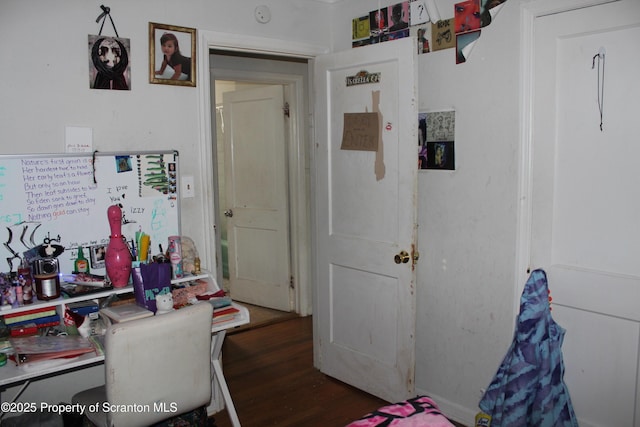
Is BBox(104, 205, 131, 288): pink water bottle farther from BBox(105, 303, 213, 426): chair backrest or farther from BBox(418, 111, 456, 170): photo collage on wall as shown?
BBox(418, 111, 456, 170): photo collage on wall

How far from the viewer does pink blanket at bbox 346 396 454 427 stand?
1629 millimetres

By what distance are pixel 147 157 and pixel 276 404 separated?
162 cm

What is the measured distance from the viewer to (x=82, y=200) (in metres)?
2.51

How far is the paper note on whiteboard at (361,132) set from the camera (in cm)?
298

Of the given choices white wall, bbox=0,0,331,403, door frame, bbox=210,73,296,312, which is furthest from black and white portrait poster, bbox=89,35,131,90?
door frame, bbox=210,73,296,312

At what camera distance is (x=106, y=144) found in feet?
8.52

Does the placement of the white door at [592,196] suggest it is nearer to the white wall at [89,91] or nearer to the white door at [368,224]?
the white door at [368,224]

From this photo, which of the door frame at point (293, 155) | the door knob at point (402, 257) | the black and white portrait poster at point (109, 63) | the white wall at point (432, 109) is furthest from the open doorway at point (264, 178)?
the door knob at point (402, 257)

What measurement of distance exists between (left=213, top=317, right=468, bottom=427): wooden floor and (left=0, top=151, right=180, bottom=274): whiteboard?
1.14 m

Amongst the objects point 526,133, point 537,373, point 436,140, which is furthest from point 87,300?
point 526,133

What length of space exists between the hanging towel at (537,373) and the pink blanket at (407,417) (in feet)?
2.04

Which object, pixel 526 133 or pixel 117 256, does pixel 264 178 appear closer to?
pixel 117 256

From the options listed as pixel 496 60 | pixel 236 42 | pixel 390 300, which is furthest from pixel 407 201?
pixel 236 42

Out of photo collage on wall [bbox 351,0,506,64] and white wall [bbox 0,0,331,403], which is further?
photo collage on wall [bbox 351,0,506,64]
